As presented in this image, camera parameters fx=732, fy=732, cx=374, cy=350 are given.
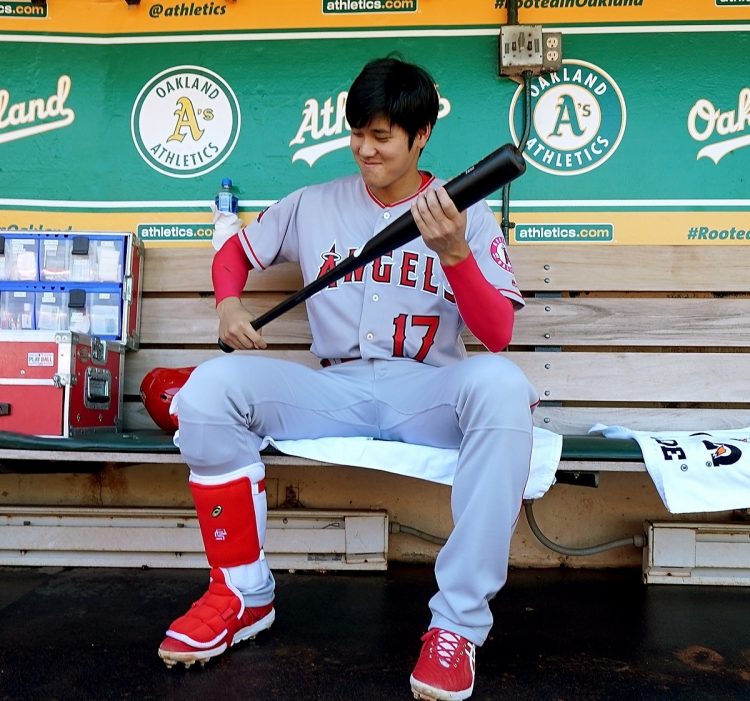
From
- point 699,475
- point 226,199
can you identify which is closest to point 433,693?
point 699,475

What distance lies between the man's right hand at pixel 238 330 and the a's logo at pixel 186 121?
909mm

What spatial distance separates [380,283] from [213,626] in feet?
2.83

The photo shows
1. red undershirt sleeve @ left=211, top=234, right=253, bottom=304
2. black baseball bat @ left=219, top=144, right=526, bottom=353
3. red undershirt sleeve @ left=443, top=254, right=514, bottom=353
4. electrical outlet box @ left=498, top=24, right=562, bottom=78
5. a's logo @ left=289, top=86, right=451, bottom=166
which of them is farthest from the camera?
a's logo @ left=289, top=86, right=451, bottom=166

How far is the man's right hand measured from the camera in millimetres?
1713

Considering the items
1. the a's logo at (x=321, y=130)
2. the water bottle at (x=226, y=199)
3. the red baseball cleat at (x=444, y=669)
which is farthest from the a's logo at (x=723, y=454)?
the water bottle at (x=226, y=199)

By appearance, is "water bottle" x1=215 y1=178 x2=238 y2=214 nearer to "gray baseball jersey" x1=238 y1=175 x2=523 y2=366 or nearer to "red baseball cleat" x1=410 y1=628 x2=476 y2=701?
"gray baseball jersey" x1=238 y1=175 x2=523 y2=366

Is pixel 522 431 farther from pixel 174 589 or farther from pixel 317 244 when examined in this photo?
pixel 174 589

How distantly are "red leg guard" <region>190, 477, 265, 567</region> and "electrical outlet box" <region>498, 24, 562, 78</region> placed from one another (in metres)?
1.63

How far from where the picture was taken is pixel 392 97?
1.63m

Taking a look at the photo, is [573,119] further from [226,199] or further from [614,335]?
[226,199]

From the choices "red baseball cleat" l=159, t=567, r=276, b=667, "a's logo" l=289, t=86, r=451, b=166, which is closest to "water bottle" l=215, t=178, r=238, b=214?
"a's logo" l=289, t=86, r=451, b=166

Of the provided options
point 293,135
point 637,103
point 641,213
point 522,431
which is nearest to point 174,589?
point 522,431

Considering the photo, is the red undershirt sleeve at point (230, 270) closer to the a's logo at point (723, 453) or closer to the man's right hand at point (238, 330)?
the man's right hand at point (238, 330)

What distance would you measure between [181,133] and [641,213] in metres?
1.56
